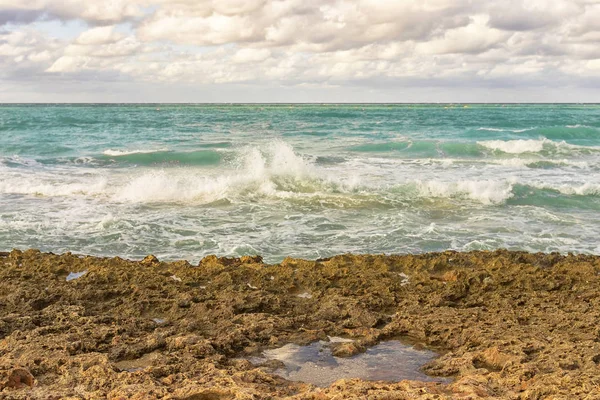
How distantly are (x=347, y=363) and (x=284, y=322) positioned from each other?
879 mm

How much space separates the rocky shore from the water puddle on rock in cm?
9

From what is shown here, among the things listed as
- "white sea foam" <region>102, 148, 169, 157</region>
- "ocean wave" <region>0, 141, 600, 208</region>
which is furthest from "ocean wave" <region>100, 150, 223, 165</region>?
"ocean wave" <region>0, 141, 600, 208</region>

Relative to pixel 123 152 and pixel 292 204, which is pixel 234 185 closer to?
pixel 292 204

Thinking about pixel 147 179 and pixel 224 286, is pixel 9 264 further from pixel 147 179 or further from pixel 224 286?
pixel 147 179

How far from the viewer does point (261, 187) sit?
13742mm

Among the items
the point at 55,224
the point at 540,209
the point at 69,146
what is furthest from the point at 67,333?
the point at 69,146

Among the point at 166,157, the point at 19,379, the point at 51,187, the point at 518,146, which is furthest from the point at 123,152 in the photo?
the point at 19,379

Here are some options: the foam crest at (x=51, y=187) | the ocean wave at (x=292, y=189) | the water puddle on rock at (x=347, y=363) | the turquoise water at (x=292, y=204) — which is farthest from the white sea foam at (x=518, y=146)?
the water puddle on rock at (x=347, y=363)

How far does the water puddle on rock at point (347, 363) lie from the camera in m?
4.16

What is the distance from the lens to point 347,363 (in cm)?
440

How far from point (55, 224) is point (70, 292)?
188 inches

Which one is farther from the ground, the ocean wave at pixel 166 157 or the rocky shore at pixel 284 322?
the ocean wave at pixel 166 157

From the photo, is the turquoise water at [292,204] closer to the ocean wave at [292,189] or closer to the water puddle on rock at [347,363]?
the ocean wave at [292,189]

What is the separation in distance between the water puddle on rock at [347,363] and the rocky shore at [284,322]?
0.09 meters
